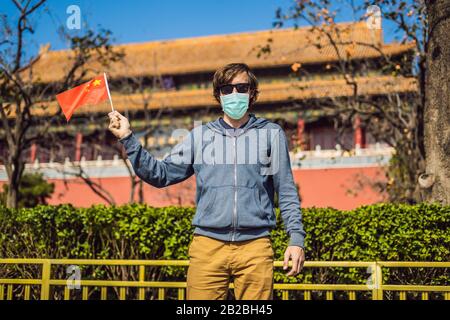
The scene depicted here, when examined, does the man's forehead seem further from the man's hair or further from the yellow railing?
the yellow railing

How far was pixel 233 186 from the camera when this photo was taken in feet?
7.37

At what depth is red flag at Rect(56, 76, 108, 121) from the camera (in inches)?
104

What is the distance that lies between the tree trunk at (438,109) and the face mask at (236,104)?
385cm

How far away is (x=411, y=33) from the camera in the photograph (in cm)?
827

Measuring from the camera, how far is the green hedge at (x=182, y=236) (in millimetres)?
5289

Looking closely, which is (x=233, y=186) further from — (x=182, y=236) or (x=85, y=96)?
(x=182, y=236)

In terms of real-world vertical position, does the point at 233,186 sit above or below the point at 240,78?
below

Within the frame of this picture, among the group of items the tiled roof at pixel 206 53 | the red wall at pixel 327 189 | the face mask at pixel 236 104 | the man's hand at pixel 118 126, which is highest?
the tiled roof at pixel 206 53

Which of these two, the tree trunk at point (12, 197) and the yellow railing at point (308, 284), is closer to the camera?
the yellow railing at point (308, 284)

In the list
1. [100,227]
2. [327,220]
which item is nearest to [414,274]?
[327,220]

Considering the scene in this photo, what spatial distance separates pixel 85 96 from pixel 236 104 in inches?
31.0

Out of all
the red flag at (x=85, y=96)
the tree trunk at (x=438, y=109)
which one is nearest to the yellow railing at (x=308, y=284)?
the tree trunk at (x=438, y=109)

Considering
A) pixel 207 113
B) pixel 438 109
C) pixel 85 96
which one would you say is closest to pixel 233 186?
pixel 85 96

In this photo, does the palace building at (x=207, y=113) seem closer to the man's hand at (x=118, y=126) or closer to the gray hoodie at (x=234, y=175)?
the gray hoodie at (x=234, y=175)
